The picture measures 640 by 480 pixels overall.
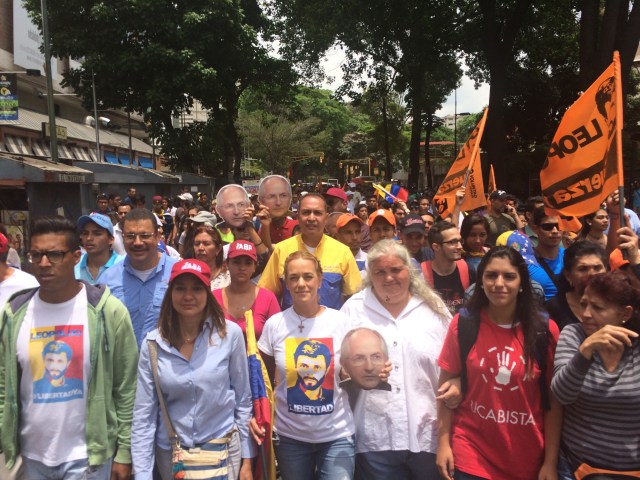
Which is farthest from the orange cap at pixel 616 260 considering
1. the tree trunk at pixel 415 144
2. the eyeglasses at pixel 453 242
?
the tree trunk at pixel 415 144

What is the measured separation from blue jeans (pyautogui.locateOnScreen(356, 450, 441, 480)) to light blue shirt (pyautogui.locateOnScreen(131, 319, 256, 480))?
83cm

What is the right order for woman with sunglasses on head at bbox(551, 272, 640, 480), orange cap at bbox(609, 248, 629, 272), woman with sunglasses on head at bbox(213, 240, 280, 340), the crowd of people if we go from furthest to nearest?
woman with sunglasses on head at bbox(213, 240, 280, 340)
orange cap at bbox(609, 248, 629, 272)
the crowd of people
woman with sunglasses on head at bbox(551, 272, 640, 480)

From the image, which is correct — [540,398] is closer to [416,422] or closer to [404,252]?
[416,422]

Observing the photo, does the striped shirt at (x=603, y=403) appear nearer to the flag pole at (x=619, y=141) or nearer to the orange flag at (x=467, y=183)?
the flag pole at (x=619, y=141)

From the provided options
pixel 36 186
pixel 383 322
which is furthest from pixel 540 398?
pixel 36 186

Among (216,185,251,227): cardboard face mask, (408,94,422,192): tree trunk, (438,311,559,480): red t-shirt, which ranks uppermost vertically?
(408,94,422,192): tree trunk

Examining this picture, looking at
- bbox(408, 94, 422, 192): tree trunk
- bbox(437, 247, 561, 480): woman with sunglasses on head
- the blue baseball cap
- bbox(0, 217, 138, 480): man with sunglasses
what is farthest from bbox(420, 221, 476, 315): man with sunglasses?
bbox(408, 94, 422, 192): tree trunk

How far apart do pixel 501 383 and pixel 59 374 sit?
227cm

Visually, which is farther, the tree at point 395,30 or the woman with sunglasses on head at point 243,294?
the tree at point 395,30

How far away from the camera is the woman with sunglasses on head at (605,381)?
8.00 feet

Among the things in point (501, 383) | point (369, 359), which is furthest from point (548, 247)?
point (369, 359)

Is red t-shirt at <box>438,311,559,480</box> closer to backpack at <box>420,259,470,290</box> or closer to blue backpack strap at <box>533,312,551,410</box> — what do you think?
blue backpack strap at <box>533,312,551,410</box>

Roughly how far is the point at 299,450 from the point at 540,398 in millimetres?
1349

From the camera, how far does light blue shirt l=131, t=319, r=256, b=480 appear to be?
112 inches
